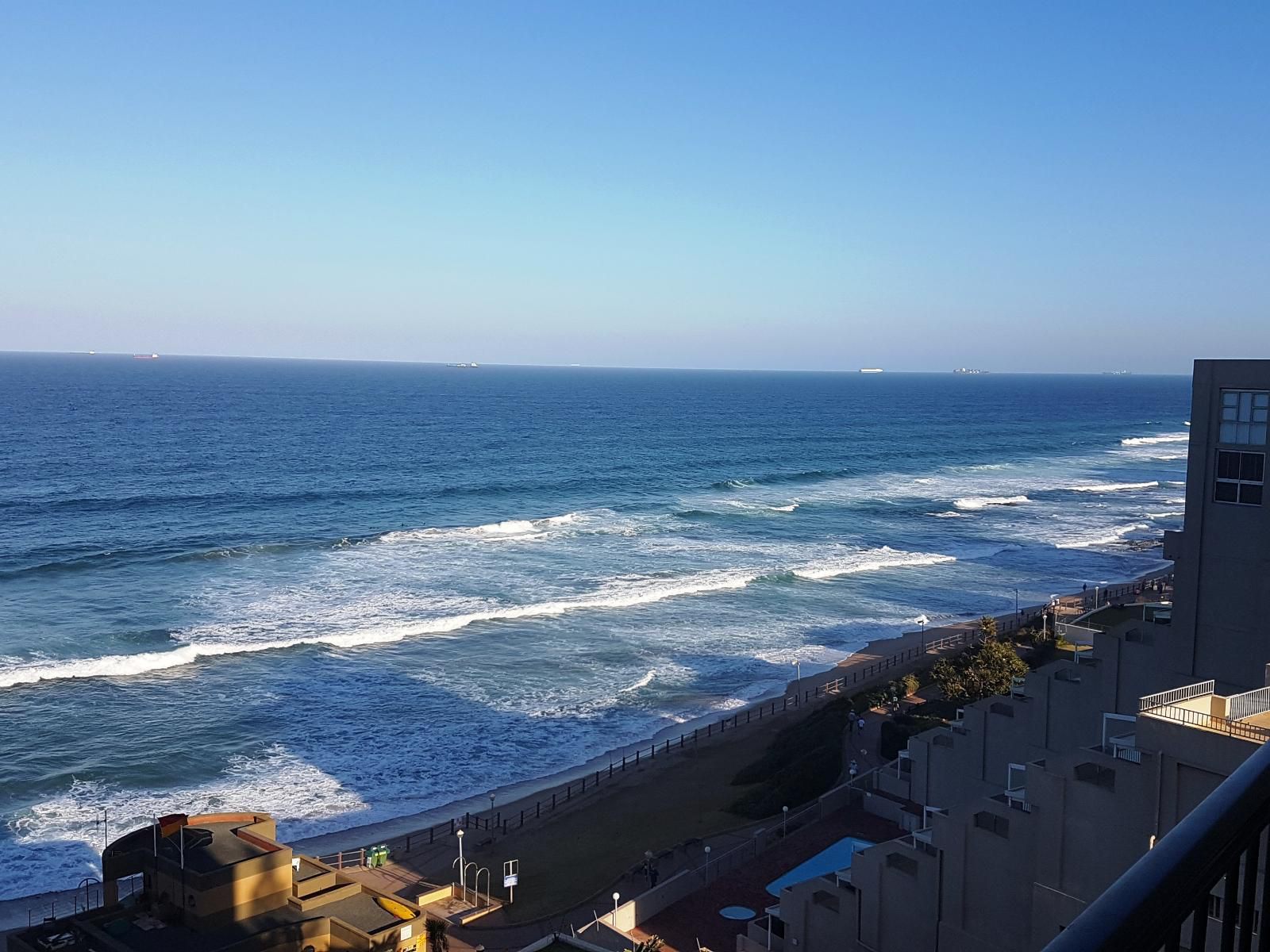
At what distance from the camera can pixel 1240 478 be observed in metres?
17.4

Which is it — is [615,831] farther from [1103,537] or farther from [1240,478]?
[1103,537]

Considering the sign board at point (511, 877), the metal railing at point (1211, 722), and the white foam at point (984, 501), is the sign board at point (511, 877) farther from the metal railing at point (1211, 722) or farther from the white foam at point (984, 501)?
the white foam at point (984, 501)

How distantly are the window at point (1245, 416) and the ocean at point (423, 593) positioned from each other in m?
20.2

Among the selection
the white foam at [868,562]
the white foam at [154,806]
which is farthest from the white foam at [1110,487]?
the white foam at [154,806]

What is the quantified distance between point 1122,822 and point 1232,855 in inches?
535

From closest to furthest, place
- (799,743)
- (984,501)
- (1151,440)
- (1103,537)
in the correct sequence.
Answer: (799,743)
(1103,537)
(984,501)
(1151,440)

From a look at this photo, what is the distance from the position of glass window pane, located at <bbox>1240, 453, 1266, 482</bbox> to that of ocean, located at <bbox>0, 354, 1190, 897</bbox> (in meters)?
20.1

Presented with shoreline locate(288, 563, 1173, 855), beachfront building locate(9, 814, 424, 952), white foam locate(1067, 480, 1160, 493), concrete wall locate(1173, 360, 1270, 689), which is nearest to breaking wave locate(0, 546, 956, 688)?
shoreline locate(288, 563, 1173, 855)

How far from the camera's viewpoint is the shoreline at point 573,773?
2661 centimetres

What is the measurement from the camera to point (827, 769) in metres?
27.9

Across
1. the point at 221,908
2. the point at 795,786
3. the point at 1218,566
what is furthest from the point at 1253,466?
the point at 221,908

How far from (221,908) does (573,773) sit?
1512 centimetres

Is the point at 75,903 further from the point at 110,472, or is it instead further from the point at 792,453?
the point at 792,453

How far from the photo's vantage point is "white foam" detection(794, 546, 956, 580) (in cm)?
5446
